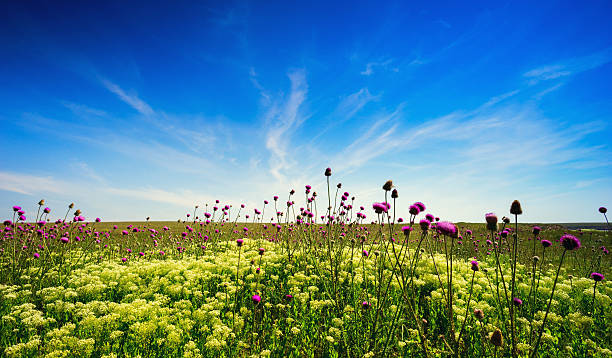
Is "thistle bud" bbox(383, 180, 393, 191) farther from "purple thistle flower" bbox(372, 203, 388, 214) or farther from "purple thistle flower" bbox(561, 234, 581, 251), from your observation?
"purple thistle flower" bbox(561, 234, 581, 251)

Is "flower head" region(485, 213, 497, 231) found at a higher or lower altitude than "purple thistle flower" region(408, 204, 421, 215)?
lower

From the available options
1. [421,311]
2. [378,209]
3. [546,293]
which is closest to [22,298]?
[378,209]

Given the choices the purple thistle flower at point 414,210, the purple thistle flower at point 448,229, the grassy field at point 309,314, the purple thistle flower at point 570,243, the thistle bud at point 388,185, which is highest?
the thistle bud at point 388,185

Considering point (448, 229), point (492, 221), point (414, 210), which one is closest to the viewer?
point (448, 229)

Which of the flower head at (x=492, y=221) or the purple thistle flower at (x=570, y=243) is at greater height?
the flower head at (x=492, y=221)

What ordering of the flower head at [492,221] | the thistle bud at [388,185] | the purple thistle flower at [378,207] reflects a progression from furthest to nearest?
the purple thistle flower at [378,207] < the thistle bud at [388,185] < the flower head at [492,221]

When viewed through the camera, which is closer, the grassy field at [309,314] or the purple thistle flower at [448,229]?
the purple thistle flower at [448,229]

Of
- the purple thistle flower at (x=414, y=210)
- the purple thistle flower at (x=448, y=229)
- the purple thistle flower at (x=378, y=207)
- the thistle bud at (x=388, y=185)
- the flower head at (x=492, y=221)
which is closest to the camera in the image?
the purple thistle flower at (x=448, y=229)

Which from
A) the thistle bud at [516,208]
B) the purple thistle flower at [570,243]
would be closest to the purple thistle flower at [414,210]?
the thistle bud at [516,208]

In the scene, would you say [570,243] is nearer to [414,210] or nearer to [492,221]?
[492,221]

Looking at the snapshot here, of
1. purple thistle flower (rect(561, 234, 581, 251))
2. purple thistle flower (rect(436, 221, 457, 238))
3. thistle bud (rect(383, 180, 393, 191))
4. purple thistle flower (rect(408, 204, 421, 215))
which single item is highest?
thistle bud (rect(383, 180, 393, 191))

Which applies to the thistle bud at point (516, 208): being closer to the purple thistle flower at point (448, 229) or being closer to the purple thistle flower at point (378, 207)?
the purple thistle flower at point (448, 229)

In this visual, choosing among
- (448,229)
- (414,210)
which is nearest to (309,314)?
(414,210)

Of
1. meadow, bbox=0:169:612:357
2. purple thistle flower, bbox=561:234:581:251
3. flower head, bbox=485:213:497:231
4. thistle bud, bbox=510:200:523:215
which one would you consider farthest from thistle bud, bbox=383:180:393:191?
purple thistle flower, bbox=561:234:581:251
